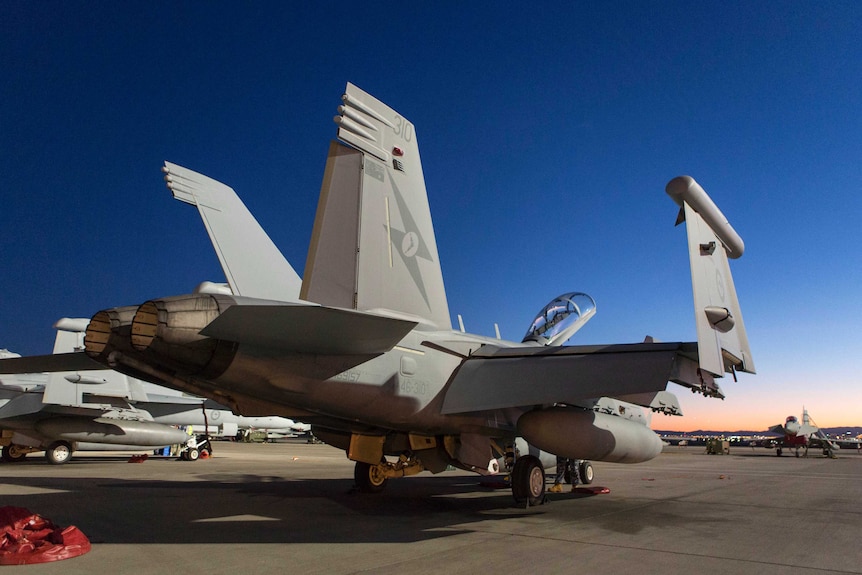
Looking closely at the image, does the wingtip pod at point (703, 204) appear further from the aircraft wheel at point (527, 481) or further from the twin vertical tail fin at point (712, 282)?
the aircraft wheel at point (527, 481)

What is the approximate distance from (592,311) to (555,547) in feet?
18.5

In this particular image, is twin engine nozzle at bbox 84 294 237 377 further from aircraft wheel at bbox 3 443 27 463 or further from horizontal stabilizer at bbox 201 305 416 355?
aircraft wheel at bbox 3 443 27 463

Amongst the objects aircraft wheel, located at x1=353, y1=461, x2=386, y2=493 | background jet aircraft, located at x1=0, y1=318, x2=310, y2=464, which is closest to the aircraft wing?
aircraft wheel, located at x1=353, y1=461, x2=386, y2=493

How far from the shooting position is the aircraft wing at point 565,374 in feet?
18.4

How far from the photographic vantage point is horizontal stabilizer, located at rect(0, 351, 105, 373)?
5.64 m

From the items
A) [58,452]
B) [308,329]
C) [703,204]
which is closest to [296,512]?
[308,329]

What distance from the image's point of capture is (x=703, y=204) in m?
6.26

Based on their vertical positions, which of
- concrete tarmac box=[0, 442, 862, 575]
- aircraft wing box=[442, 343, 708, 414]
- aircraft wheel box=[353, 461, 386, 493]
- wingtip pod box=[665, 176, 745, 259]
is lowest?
concrete tarmac box=[0, 442, 862, 575]

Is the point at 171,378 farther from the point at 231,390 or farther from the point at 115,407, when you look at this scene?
the point at 115,407

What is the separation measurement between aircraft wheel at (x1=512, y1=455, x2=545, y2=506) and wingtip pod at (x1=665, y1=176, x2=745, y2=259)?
3.93 meters

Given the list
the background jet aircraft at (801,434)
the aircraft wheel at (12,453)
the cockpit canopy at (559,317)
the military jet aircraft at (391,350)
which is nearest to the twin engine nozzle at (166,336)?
the military jet aircraft at (391,350)

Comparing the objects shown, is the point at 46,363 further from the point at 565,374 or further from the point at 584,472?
the point at 584,472

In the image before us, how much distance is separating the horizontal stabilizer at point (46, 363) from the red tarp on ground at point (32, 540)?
1453 mm

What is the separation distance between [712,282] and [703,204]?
0.90 metres
